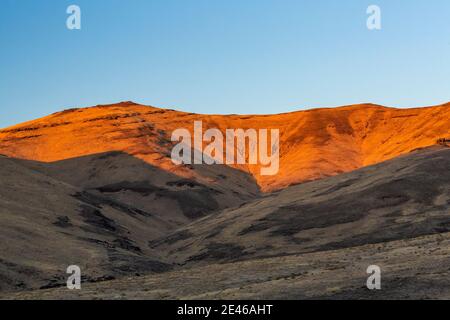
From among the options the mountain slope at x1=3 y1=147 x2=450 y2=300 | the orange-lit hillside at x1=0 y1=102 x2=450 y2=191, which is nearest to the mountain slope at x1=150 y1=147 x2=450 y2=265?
the mountain slope at x1=3 y1=147 x2=450 y2=300

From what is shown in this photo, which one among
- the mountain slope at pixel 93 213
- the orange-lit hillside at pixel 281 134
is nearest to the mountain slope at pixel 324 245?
the mountain slope at pixel 93 213

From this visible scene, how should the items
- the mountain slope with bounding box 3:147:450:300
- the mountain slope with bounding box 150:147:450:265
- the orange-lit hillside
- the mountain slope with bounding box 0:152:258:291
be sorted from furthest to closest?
the orange-lit hillside < the mountain slope with bounding box 150:147:450:265 < the mountain slope with bounding box 0:152:258:291 < the mountain slope with bounding box 3:147:450:300

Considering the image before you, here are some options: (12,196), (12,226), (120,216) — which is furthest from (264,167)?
(12,226)

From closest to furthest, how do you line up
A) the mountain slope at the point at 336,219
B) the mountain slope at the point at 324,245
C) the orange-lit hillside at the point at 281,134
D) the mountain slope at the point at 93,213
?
the mountain slope at the point at 324,245 → the mountain slope at the point at 93,213 → the mountain slope at the point at 336,219 → the orange-lit hillside at the point at 281,134

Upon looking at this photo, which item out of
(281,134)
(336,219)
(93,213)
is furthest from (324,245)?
(281,134)

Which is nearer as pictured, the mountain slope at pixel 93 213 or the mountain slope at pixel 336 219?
the mountain slope at pixel 93 213

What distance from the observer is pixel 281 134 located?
14075 centimetres

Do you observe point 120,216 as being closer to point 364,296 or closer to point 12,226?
point 12,226

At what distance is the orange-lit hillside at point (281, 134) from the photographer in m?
116

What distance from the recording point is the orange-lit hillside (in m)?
116

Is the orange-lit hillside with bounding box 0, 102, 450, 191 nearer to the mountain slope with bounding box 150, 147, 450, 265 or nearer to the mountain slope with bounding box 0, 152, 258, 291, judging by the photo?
the mountain slope with bounding box 0, 152, 258, 291

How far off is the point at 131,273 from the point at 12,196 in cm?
2342

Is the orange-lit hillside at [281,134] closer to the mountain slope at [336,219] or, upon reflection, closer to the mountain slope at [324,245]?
the mountain slope at [336,219]
